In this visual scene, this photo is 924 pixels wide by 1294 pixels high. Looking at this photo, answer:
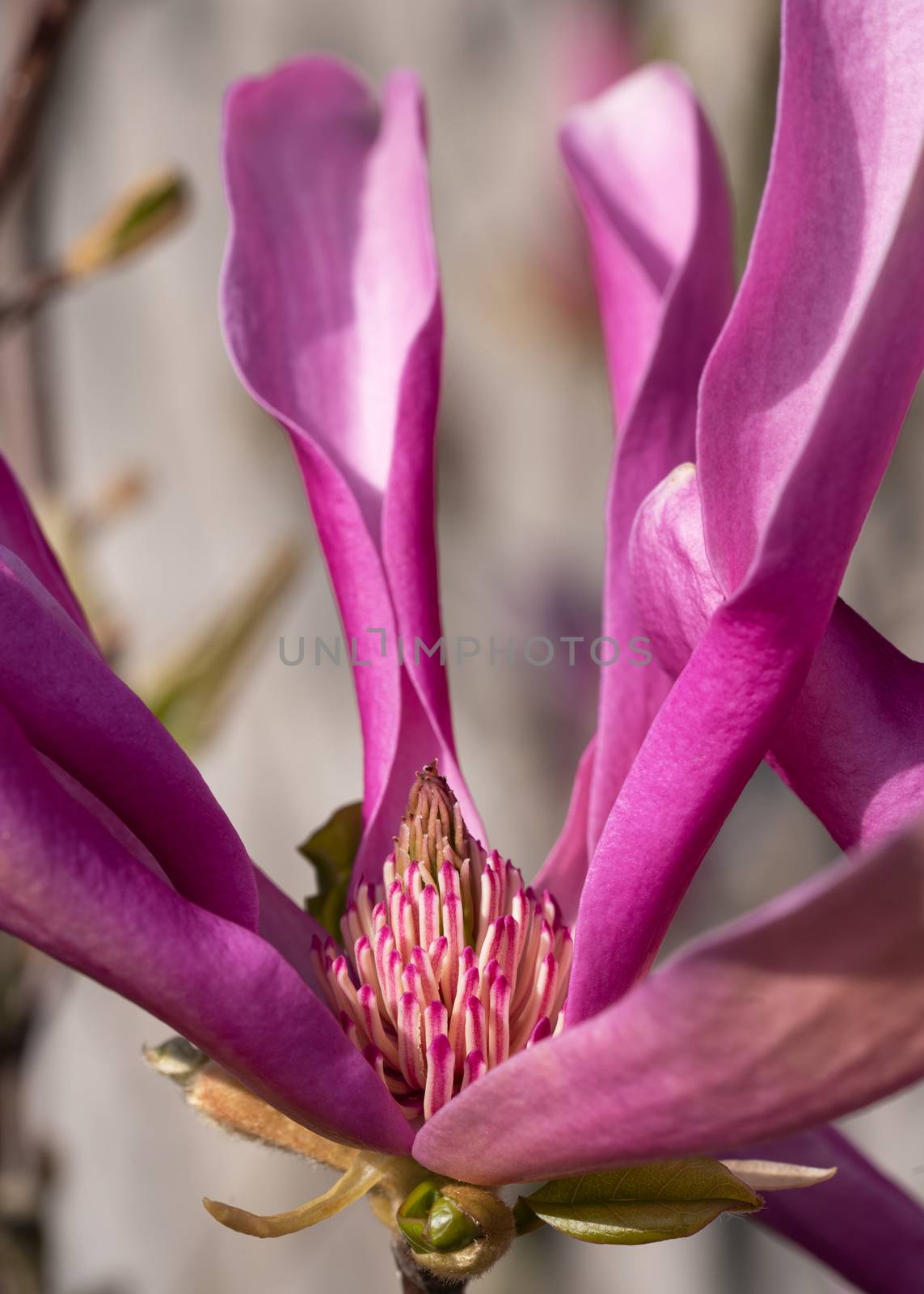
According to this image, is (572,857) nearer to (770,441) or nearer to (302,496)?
(770,441)

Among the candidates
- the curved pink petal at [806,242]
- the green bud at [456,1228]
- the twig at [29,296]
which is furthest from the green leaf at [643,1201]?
the twig at [29,296]

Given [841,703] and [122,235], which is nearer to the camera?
[841,703]

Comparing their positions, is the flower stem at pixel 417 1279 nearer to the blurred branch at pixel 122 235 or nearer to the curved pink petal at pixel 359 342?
the curved pink petal at pixel 359 342

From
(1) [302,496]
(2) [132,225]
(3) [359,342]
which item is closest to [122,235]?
(2) [132,225]

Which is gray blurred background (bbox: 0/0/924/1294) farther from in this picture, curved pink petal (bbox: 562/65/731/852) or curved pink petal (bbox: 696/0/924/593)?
curved pink petal (bbox: 696/0/924/593)

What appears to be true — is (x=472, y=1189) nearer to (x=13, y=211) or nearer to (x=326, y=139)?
(x=326, y=139)

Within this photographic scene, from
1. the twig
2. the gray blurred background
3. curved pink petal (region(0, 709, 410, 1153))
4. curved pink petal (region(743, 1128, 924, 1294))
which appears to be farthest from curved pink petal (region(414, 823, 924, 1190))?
the gray blurred background
